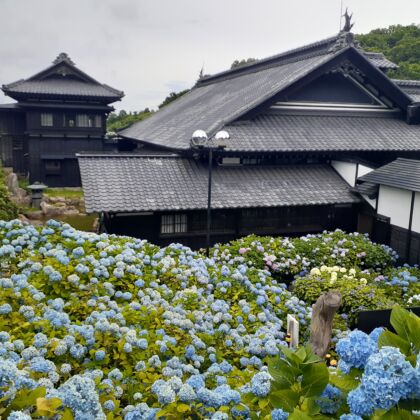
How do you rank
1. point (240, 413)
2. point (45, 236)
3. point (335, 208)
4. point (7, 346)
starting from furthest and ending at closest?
point (335, 208) < point (45, 236) < point (7, 346) < point (240, 413)

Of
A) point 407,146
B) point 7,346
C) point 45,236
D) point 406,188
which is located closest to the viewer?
point 7,346

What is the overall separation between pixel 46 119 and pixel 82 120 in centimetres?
224

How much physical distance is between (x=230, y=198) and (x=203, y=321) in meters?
8.01

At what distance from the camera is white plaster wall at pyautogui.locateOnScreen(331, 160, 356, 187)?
15.1 metres

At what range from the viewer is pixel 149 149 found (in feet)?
70.6

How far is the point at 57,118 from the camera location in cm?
2750

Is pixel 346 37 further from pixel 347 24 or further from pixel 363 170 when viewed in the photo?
pixel 363 170

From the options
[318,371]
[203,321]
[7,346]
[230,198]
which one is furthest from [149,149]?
[318,371]

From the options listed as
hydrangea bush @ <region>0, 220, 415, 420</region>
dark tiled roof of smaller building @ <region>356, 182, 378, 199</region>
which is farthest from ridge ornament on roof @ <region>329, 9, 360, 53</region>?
hydrangea bush @ <region>0, 220, 415, 420</region>

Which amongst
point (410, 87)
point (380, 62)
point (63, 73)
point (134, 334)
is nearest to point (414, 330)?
point (134, 334)

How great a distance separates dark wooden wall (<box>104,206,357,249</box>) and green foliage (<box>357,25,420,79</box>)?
2913cm

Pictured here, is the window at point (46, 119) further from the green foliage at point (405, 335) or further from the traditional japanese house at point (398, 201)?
the green foliage at point (405, 335)

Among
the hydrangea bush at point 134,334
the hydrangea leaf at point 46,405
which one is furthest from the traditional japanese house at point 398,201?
the hydrangea leaf at point 46,405

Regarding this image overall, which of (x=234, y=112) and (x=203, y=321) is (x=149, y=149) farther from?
(x=203, y=321)
